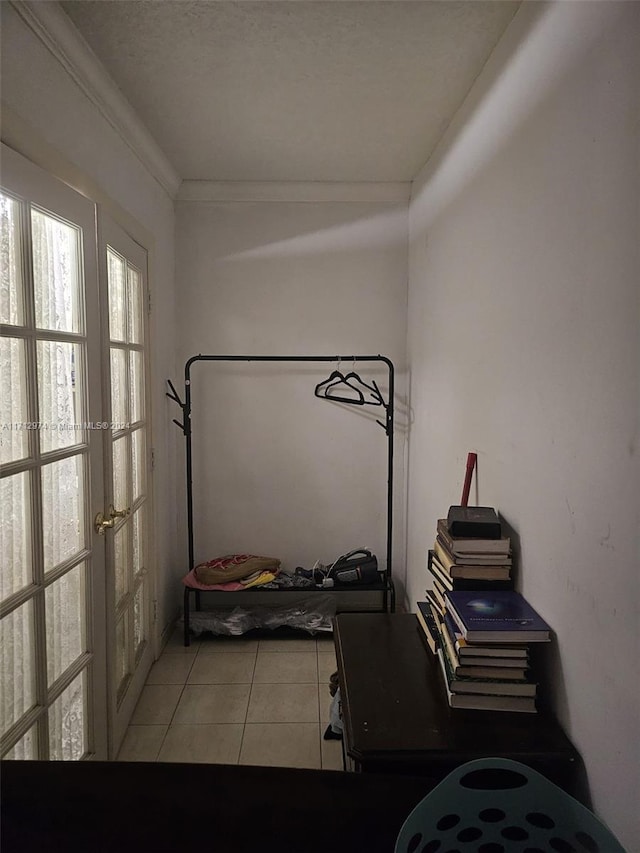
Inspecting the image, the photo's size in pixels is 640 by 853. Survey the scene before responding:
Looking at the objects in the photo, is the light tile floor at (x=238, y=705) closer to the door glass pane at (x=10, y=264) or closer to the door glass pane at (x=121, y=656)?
the door glass pane at (x=121, y=656)

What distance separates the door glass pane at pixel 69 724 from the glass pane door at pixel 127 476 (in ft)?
0.76

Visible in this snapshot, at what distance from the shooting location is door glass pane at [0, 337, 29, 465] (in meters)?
1.42

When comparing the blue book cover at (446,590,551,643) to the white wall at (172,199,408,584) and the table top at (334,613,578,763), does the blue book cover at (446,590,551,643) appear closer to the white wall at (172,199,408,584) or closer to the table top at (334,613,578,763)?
the table top at (334,613,578,763)

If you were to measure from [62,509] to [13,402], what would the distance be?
0.44m

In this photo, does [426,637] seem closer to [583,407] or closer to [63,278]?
[583,407]

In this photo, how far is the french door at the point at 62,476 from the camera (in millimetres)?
1453

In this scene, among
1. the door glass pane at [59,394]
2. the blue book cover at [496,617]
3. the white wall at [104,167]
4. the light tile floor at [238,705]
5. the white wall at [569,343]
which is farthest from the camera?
Result: the light tile floor at [238,705]

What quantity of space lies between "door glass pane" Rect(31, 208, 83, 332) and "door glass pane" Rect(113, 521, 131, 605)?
90cm

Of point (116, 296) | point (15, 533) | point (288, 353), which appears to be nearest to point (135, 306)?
point (116, 296)

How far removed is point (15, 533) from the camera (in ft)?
4.84

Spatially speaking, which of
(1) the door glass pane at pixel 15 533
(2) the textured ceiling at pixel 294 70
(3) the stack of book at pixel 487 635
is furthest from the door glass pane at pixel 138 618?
(2) the textured ceiling at pixel 294 70

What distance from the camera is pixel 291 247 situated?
3363mm

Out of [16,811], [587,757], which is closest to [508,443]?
[587,757]

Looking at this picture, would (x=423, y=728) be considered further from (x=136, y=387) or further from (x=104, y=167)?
(x=104, y=167)
